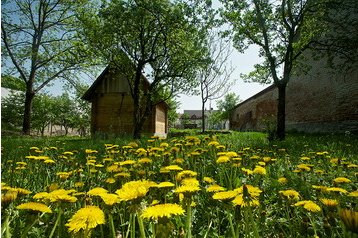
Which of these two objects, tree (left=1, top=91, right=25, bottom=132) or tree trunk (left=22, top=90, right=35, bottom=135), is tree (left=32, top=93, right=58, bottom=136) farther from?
tree trunk (left=22, top=90, right=35, bottom=135)

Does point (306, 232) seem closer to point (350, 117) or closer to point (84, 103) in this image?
point (350, 117)

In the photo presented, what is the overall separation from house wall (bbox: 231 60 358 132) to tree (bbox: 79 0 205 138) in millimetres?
5557

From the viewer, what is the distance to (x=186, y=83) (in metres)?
19.7

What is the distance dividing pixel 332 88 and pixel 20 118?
33768 millimetres

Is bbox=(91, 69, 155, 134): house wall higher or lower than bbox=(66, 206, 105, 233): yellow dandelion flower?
higher

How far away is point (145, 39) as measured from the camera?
14.5 m

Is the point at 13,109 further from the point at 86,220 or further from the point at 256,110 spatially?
the point at 86,220

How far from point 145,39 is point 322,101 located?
10989 mm

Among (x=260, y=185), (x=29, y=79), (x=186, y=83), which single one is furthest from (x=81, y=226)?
(x=29, y=79)

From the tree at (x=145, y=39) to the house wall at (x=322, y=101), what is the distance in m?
5.56

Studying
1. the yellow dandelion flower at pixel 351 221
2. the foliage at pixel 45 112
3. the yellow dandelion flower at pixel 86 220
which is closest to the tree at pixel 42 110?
the foliage at pixel 45 112

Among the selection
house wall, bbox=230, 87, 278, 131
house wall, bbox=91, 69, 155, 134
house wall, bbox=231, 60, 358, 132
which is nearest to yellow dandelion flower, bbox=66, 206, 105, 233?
house wall, bbox=231, 60, 358, 132

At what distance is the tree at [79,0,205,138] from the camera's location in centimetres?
1342

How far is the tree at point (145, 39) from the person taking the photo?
44.0 feet
